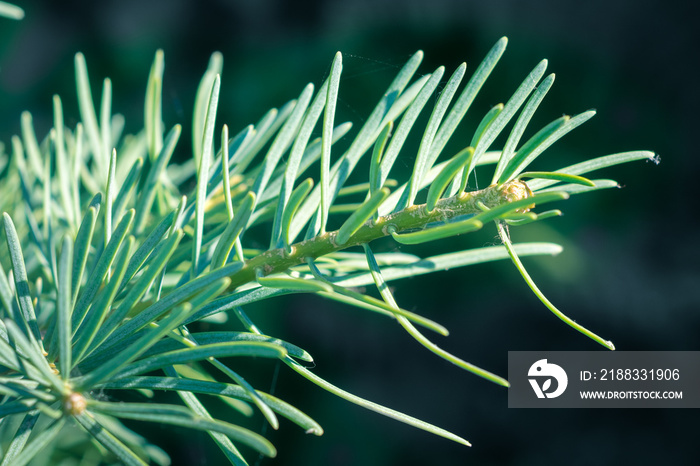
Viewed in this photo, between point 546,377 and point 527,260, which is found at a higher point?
point 527,260

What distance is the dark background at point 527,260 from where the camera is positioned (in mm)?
641

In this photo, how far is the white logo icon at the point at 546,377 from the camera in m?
0.50

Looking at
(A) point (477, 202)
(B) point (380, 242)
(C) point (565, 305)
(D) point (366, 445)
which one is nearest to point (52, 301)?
(A) point (477, 202)

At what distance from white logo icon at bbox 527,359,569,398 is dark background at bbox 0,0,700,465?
5.4 inches

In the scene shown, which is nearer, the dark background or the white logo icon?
the white logo icon

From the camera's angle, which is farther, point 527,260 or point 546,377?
point 527,260

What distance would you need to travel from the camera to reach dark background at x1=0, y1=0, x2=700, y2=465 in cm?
64

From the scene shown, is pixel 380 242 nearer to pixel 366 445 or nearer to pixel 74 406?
pixel 366 445

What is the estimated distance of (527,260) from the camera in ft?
2.24

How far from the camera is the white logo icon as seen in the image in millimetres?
505

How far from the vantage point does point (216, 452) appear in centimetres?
57

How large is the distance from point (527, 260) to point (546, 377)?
210 mm

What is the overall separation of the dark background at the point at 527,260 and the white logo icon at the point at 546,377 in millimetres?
137

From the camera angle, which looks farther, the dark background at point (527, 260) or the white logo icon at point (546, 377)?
the dark background at point (527, 260)
